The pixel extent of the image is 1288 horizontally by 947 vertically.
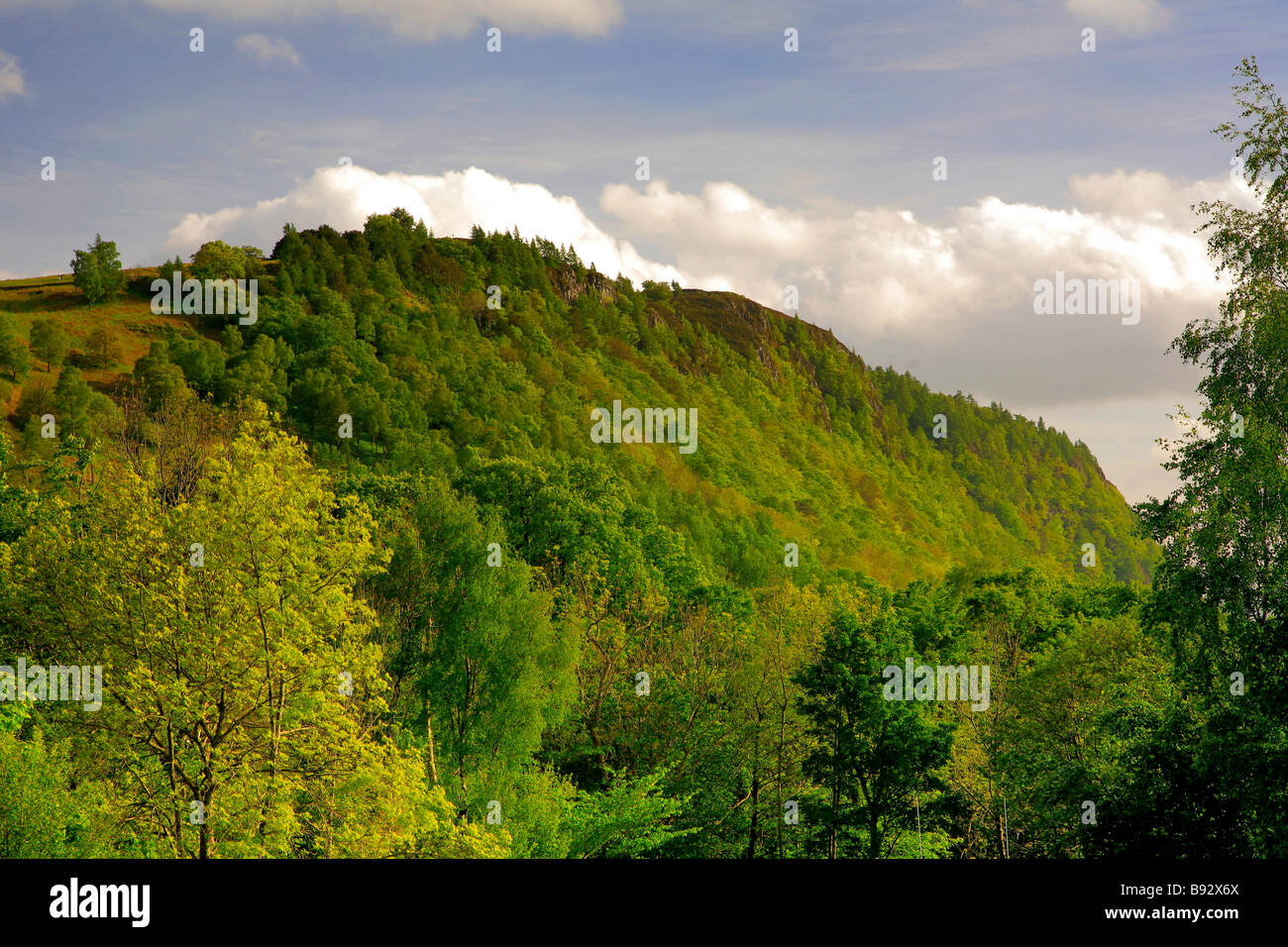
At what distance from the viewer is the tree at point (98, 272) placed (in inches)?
5079

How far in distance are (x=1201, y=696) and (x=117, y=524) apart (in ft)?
88.5

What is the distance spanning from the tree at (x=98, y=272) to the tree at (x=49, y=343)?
28217 mm

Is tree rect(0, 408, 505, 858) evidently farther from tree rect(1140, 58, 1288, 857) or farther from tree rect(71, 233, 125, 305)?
tree rect(71, 233, 125, 305)

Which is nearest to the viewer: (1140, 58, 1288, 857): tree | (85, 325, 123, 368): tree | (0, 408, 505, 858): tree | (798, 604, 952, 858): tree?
(1140, 58, 1288, 857): tree

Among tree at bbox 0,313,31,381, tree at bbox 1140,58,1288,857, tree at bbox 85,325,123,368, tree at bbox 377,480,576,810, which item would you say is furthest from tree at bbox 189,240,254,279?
tree at bbox 1140,58,1288,857

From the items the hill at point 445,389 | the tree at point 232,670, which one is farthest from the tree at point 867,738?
the hill at point 445,389

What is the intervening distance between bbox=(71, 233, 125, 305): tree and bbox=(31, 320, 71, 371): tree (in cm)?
2822

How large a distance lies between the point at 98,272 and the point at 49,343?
110 ft

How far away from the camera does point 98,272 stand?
130 m

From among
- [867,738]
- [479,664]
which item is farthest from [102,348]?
[867,738]

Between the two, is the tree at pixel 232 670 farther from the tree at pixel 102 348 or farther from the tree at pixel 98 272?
the tree at pixel 98 272

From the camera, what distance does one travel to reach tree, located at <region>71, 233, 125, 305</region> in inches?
5079
